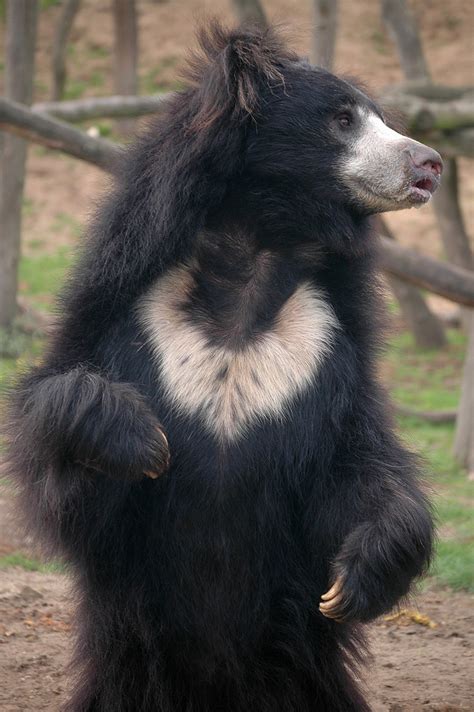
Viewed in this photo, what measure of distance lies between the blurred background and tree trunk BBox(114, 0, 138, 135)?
17 mm

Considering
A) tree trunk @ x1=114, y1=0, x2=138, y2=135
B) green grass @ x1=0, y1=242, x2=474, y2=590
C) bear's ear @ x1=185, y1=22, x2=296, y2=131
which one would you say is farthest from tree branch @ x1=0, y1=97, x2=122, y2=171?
tree trunk @ x1=114, y1=0, x2=138, y2=135

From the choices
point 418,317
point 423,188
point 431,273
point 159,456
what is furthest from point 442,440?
point 159,456

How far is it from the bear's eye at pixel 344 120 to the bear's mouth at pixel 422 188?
252 mm

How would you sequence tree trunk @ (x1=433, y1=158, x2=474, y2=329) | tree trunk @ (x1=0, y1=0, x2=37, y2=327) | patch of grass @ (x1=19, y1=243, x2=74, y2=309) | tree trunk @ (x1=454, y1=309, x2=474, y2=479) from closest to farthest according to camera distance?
tree trunk @ (x1=454, y1=309, x2=474, y2=479) < tree trunk @ (x1=0, y1=0, x2=37, y2=327) < tree trunk @ (x1=433, y1=158, x2=474, y2=329) < patch of grass @ (x1=19, y1=243, x2=74, y2=309)

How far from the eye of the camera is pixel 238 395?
304 cm

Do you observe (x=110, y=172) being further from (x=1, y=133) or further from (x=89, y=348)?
(x=1, y=133)

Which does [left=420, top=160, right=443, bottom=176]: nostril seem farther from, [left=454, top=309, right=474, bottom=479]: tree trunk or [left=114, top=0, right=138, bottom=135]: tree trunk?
[left=114, top=0, right=138, bottom=135]: tree trunk

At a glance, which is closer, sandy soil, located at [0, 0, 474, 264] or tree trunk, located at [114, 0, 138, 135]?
tree trunk, located at [114, 0, 138, 135]

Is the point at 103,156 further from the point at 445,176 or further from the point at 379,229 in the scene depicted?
the point at 445,176

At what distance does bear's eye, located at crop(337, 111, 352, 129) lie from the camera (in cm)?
321

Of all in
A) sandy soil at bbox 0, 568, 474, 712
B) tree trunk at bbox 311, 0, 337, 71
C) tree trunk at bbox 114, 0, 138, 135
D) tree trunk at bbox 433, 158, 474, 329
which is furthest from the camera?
tree trunk at bbox 114, 0, 138, 135

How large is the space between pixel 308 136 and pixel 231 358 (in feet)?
2.08

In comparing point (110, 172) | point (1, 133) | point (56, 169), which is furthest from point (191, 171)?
point (56, 169)

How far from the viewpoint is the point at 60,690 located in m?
3.73
